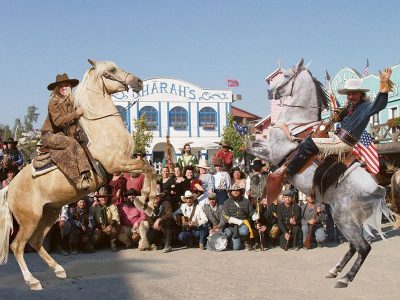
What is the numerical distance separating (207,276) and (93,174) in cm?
261

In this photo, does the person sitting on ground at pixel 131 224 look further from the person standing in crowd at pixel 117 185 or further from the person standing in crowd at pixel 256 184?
the person standing in crowd at pixel 256 184

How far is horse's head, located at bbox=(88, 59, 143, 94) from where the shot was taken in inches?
267

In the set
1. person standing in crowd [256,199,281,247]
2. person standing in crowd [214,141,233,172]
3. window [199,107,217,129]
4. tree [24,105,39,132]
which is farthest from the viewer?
tree [24,105,39,132]

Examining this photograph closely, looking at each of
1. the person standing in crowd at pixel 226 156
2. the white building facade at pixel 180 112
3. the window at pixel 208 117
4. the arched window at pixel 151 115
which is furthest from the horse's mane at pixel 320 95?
the window at pixel 208 117

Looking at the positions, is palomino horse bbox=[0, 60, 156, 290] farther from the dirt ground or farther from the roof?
the roof

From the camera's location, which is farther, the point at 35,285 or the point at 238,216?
the point at 238,216

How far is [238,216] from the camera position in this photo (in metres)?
10.9

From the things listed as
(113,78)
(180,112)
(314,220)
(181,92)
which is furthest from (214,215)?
(181,92)

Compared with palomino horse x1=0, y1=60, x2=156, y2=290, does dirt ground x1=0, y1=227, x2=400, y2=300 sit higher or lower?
lower

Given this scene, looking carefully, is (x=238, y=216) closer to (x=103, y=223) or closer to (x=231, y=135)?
(x=103, y=223)

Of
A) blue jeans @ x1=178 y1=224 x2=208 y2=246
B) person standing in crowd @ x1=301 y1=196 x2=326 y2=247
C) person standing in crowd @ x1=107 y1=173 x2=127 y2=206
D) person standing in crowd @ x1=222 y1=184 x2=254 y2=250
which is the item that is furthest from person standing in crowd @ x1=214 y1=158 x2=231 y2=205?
person standing in crowd @ x1=107 y1=173 x2=127 y2=206

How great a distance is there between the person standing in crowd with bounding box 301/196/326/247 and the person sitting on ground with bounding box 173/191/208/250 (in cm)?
222

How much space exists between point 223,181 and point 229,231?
4.96ft

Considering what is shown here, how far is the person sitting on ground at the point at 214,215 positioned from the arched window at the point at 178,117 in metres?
35.9
